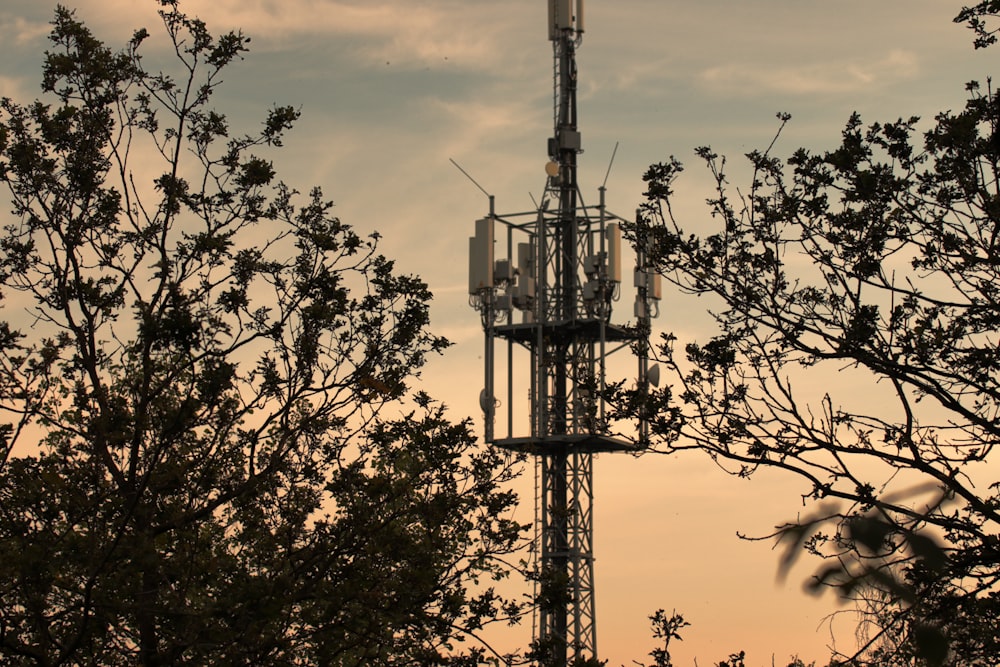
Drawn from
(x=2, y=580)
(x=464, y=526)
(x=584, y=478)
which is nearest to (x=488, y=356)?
(x=584, y=478)

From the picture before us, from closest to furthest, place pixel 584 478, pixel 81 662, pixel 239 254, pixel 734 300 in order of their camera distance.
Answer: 1. pixel 734 300
2. pixel 81 662
3. pixel 239 254
4. pixel 584 478

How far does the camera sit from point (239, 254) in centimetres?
1469

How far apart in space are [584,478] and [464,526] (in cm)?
2156

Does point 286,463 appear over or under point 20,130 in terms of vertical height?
under

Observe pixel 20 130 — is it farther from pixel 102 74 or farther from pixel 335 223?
Answer: pixel 335 223

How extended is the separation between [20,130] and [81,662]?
19.2 feet

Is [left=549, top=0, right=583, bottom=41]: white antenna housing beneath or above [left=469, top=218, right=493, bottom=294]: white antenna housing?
above

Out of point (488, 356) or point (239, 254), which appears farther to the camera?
point (488, 356)

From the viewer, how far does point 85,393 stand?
46.5ft

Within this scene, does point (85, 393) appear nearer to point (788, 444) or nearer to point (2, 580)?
point (2, 580)

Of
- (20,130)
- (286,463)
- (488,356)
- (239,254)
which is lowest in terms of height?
(286,463)

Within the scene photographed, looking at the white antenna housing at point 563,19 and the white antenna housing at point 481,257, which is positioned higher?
the white antenna housing at point 563,19

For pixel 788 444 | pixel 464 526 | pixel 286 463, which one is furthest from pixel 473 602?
pixel 788 444

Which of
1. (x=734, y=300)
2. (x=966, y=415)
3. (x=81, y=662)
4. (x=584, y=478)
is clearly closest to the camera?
(x=966, y=415)
